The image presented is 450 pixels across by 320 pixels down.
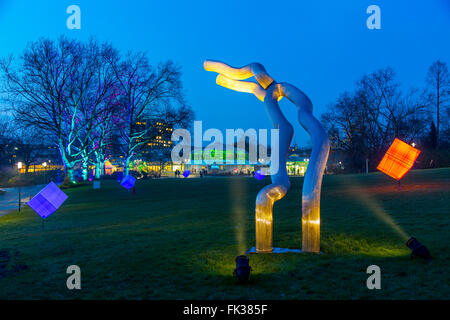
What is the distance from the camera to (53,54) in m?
32.2

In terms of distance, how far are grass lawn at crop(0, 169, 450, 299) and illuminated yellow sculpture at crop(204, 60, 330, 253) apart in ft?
1.71

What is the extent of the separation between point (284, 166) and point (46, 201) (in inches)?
308

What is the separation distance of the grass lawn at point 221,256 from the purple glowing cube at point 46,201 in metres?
0.82

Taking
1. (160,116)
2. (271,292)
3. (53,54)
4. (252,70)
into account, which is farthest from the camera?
(160,116)

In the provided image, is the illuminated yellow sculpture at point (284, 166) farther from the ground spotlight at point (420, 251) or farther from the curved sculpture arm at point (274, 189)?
the ground spotlight at point (420, 251)

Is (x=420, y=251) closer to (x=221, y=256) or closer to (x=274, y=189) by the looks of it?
(x=274, y=189)

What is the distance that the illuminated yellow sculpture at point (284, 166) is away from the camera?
7.20 metres

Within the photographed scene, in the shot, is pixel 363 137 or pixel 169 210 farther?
pixel 363 137

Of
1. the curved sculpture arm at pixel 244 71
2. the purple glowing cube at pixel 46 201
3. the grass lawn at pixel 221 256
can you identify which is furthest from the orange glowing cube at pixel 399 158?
the purple glowing cube at pixel 46 201

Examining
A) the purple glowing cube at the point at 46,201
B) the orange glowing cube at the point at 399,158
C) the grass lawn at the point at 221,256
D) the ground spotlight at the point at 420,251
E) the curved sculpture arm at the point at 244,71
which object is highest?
the curved sculpture arm at the point at 244,71

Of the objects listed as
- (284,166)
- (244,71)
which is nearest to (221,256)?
(284,166)

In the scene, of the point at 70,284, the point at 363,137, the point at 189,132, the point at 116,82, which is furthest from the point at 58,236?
the point at 363,137

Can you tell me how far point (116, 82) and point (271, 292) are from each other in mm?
37558
